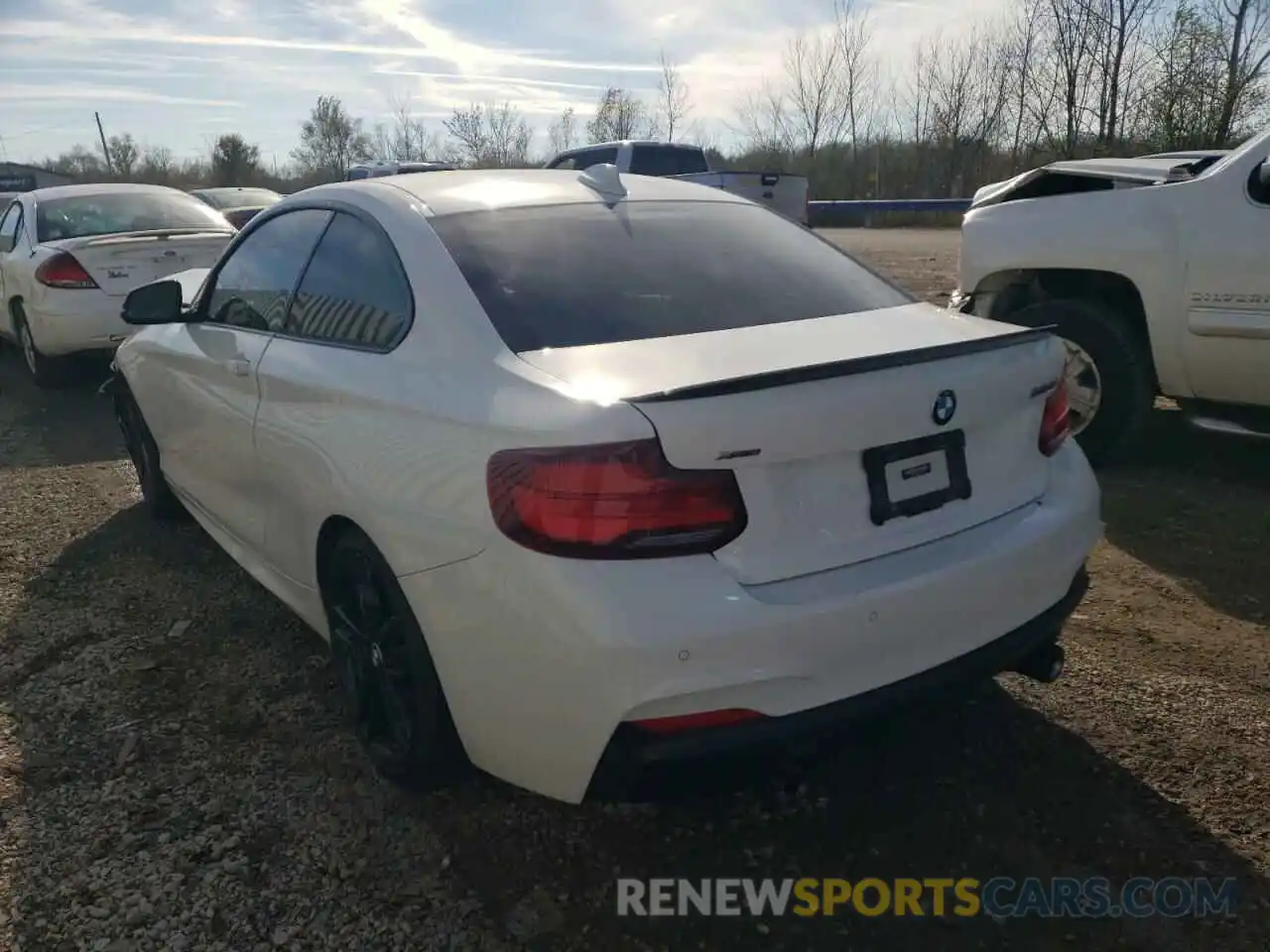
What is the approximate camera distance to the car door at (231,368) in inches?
124

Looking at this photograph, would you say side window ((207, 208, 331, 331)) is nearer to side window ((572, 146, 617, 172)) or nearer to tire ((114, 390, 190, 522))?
tire ((114, 390, 190, 522))

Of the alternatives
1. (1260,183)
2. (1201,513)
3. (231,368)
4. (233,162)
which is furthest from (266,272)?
(233,162)

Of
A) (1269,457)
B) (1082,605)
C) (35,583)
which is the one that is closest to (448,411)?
(1082,605)

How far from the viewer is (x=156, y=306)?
12.2 ft

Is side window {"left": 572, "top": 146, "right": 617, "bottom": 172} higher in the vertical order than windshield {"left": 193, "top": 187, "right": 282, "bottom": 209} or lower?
higher

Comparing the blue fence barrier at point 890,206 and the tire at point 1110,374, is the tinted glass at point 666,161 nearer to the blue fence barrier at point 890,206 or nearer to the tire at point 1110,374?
the blue fence barrier at point 890,206

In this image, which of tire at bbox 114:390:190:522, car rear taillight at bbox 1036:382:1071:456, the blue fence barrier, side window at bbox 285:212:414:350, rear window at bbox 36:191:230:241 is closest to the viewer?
car rear taillight at bbox 1036:382:1071:456

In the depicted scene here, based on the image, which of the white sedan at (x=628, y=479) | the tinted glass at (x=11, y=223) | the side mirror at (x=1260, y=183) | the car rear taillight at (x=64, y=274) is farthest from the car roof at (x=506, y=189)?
the tinted glass at (x=11, y=223)

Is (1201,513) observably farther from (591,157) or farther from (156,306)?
(591,157)

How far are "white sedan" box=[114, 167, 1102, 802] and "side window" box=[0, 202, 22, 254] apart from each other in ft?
21.9

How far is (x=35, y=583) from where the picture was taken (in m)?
4.06

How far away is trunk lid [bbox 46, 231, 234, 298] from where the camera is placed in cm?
714

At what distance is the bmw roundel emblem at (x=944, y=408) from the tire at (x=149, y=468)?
360cm

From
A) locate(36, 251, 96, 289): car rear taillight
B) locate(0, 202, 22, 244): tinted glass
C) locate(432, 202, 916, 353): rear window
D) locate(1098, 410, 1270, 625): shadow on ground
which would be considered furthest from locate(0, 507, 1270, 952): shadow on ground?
locate(0, 202, 22, 244): tinted glass
